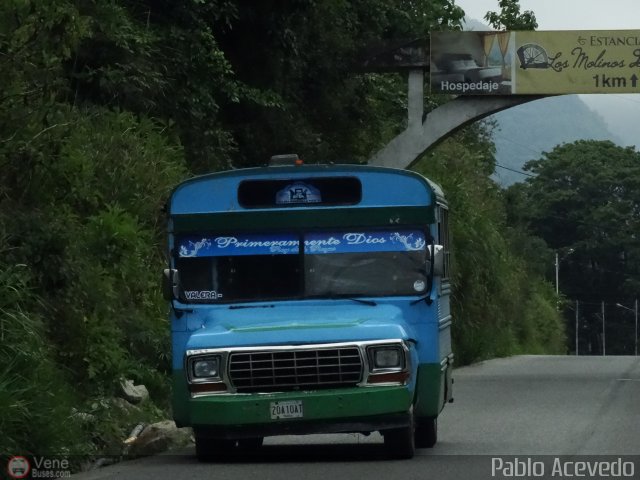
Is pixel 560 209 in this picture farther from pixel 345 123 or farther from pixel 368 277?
pixel 368 277

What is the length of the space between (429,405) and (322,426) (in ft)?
4.46

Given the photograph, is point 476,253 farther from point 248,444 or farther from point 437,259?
point 437,259

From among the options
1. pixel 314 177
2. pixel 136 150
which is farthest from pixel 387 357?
pixel 136 150

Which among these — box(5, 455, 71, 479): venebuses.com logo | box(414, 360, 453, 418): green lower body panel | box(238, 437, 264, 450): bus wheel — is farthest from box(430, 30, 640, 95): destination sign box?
box(5, 455, 71, 479): venebuses.com logo

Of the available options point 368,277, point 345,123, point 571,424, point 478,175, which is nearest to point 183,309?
point 368,277

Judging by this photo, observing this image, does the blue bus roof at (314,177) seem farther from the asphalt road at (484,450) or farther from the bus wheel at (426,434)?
the asphalt road at (484,450)

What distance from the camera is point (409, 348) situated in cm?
1272

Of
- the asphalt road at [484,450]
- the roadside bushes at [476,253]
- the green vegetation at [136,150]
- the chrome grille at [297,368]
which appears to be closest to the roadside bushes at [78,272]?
the green vegetation at [136,150]

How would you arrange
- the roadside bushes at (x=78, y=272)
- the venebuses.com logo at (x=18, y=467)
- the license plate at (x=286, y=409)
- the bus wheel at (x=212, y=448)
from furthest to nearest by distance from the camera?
the roadside bushes at (x=78, y=272) → the bus wheel at (x=212, y=448) → the license plate at (x=286, y=409) → the venebuses.com logo at (x=18, y=467)

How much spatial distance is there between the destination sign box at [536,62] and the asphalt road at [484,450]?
457 inches

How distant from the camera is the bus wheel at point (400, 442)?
12.9 m

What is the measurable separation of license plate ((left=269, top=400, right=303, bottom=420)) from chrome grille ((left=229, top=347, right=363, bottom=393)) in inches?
5.3

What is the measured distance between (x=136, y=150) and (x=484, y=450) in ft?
35.5

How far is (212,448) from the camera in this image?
13.2m
